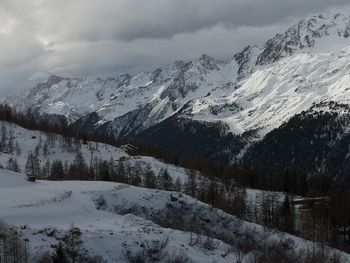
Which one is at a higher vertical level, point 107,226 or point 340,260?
point 107,226

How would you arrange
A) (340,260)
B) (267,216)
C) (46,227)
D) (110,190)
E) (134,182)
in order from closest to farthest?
1. (46,227)
2. (340,260)
3. (110,190)
4. (267,216)
5. (134,182)

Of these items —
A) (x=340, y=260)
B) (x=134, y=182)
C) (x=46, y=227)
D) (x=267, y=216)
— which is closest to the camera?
(x=46, y=227)

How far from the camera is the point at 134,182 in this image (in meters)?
182

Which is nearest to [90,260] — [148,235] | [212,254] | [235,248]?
[148,235]

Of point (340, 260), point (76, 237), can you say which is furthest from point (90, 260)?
point (340, 260)

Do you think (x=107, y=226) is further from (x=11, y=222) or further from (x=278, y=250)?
(x=278, y=250)

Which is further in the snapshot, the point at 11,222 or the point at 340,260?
the point at 340,260

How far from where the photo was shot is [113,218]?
79.0m

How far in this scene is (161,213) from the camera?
295 feet

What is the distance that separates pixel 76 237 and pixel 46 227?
13.5ft

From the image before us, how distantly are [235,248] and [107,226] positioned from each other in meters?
16.0

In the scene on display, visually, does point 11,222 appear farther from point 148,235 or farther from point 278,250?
point 278,250

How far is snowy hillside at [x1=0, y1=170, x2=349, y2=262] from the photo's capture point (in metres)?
64.4

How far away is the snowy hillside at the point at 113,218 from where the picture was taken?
211ft
